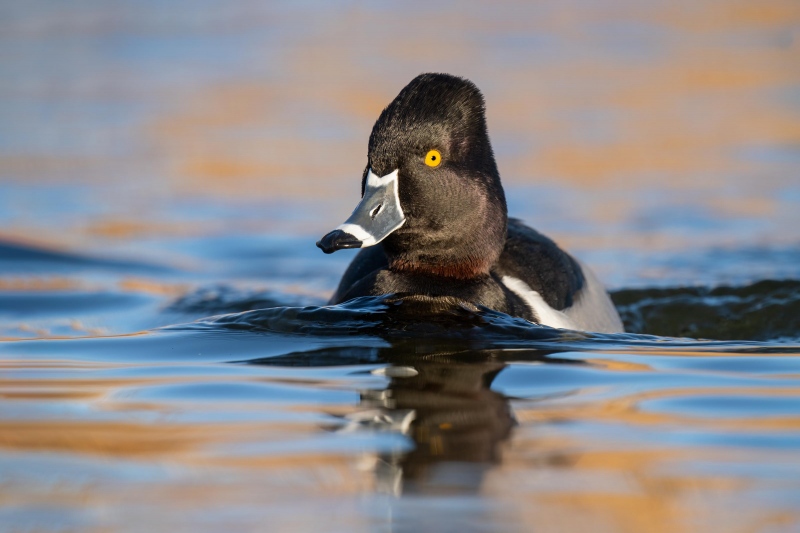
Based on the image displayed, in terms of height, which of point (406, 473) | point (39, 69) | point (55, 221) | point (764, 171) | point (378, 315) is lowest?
point (406, 473)

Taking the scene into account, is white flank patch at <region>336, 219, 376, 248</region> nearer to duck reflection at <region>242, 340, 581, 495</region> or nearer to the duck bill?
the duck bill

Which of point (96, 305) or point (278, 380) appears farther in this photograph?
point (96, 305)

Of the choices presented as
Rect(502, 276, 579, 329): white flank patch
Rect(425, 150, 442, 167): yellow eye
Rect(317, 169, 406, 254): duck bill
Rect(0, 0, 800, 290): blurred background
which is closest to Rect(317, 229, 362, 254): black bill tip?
Rect(317, 169, 406, 254): duck bill

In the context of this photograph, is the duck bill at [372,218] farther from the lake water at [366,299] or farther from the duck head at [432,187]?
the lake water at [366,299]

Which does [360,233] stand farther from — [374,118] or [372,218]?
[374,118]

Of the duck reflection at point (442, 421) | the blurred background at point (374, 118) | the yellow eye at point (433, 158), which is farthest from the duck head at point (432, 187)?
the blurred background at point (374, 118)

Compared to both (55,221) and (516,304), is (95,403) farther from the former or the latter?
(55,221)

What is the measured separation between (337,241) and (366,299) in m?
0.56

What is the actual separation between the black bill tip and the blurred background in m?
4.15

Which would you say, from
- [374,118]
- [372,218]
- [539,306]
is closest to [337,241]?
[372,218]

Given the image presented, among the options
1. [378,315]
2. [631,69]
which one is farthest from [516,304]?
[631,69]

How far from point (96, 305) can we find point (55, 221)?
100 inches

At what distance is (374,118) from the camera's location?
13281mm

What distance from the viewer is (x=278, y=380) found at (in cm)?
438
